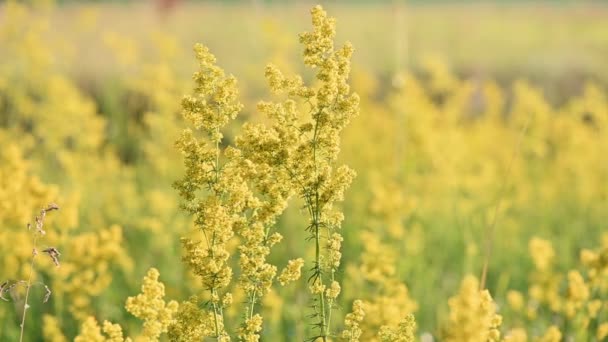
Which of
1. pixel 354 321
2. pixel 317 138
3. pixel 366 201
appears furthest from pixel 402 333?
pixel 366 201

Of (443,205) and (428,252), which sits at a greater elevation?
(443,205)

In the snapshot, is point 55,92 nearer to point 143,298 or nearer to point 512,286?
point 512,286

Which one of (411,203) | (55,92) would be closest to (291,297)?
(411,203)

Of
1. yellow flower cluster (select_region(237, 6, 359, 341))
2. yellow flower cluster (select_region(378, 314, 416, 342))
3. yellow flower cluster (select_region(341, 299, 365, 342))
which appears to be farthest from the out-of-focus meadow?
yellow flower cluster (select_region(378, 314, 416, 342))

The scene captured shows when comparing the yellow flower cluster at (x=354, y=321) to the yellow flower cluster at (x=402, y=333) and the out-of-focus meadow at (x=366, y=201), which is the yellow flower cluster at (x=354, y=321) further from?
the out-of-focus meadow at (x=366, y=201)

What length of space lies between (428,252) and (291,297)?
131 centimetres

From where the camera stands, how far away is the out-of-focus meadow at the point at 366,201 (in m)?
4.47

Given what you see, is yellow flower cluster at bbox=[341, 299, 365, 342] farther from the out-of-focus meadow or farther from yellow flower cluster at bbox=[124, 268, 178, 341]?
yellow flower cluster at bbox=[124, 268, 178, 341]

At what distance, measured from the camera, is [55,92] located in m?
7.84

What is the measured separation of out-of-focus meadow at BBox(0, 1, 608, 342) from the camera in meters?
4.47

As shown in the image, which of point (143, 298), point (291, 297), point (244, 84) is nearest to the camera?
point (143, 298)

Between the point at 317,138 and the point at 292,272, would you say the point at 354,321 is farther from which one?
the point at 317,138

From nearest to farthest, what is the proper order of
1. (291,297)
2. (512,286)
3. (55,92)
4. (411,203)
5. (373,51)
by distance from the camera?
(411,203) < (291,297) < (512,286) < (55,92) < (373,51)

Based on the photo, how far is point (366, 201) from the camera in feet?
25.3
